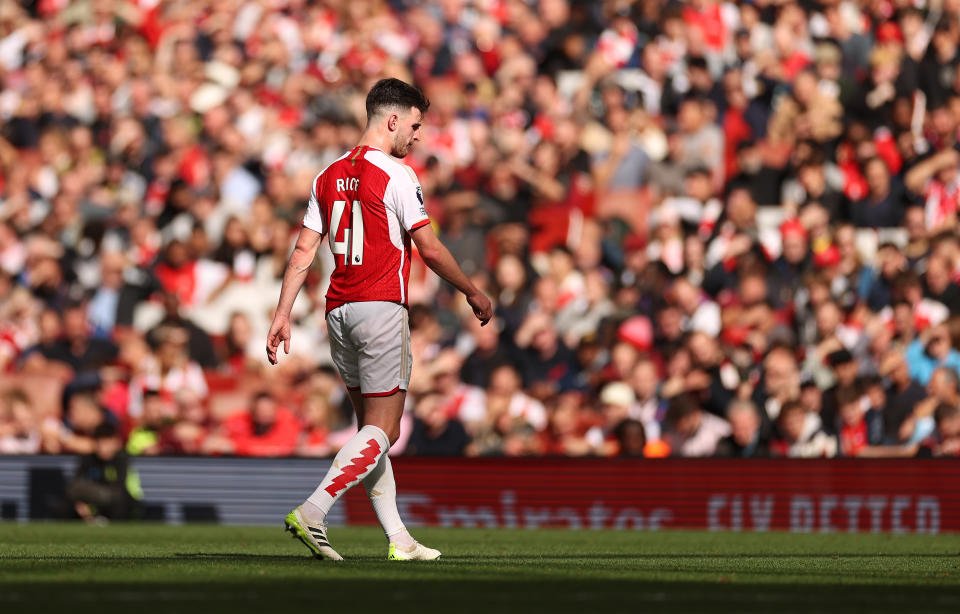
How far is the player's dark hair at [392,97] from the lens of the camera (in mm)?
7648

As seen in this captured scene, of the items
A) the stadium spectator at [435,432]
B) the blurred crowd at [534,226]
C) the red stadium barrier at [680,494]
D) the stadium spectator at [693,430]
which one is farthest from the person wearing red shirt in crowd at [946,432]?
the stadium spectator at [435,432]

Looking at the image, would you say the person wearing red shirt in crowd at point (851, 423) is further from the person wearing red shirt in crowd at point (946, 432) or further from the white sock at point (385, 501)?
the white sock at point (385, 501)

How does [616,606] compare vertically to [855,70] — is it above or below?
below

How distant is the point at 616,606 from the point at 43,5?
54.6ft

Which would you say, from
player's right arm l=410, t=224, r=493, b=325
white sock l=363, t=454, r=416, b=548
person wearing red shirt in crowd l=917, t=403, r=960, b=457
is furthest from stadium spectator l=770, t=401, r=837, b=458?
player's right arm l=410, t=224, r=493, b=325

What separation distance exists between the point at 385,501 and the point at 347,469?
1.30 ft

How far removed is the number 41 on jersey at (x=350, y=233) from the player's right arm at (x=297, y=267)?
97mm

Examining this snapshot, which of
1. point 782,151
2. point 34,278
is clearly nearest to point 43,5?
point 34,278

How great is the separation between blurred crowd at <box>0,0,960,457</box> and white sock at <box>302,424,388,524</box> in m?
5.62

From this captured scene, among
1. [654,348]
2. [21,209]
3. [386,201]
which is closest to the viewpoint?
[386,201]

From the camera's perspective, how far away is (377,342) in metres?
7.43

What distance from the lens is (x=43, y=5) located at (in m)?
20.3

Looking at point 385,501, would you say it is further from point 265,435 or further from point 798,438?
point 265,435

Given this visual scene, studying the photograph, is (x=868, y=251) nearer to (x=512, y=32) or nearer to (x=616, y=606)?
(x=512, y=32)
